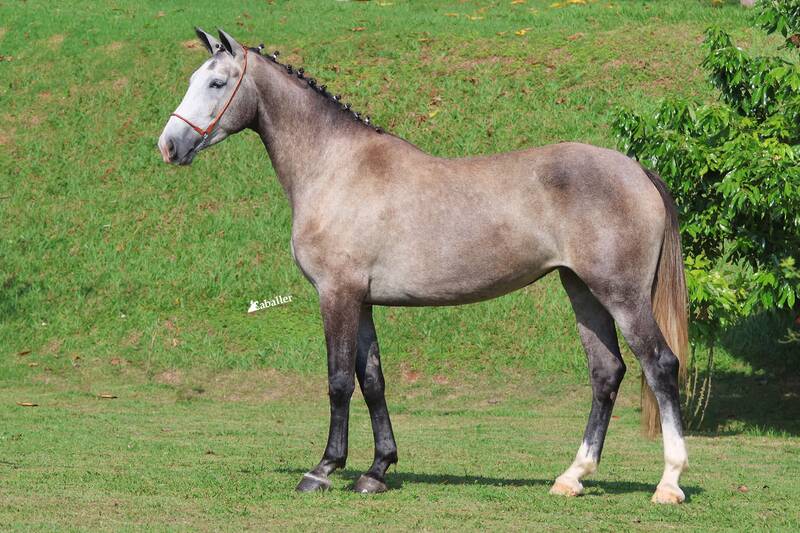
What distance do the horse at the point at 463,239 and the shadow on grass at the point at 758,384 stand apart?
623 centimetres

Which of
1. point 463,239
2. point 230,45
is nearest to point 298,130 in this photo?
point 230,45

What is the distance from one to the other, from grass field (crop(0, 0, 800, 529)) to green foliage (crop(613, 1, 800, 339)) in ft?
3.27

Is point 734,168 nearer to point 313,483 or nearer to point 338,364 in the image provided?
point 338,364

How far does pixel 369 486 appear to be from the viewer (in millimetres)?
8117

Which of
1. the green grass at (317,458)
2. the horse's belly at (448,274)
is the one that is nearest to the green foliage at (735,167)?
the green grass at (317,458)

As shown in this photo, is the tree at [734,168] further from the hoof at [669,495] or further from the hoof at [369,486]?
the hoof at [369,486]

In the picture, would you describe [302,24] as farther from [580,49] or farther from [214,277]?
[214,277]

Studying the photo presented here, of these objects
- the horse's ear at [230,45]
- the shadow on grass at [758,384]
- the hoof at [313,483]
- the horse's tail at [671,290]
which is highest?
the horse's ear at [230,45]

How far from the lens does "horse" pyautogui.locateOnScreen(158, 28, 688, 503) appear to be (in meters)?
7.88

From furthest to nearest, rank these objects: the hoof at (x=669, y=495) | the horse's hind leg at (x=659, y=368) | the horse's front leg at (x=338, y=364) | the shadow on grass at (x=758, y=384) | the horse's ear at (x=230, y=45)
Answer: the shadow on grass at (x=758, y=384), the horse's ear at (x=230, y=45), the horse's front leg at (x=338, y=364), the horse's hind leg at (x=659, y=368), the hoof at (x=669, y=495)

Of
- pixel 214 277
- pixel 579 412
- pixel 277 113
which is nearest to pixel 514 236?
pixel 277 113

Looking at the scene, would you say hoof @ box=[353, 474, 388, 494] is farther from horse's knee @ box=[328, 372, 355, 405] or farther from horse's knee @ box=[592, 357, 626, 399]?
horse's knee @ box=[592, 357, 626, 399]

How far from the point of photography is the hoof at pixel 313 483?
8062 millimetres

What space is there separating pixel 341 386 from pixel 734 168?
6247mm
